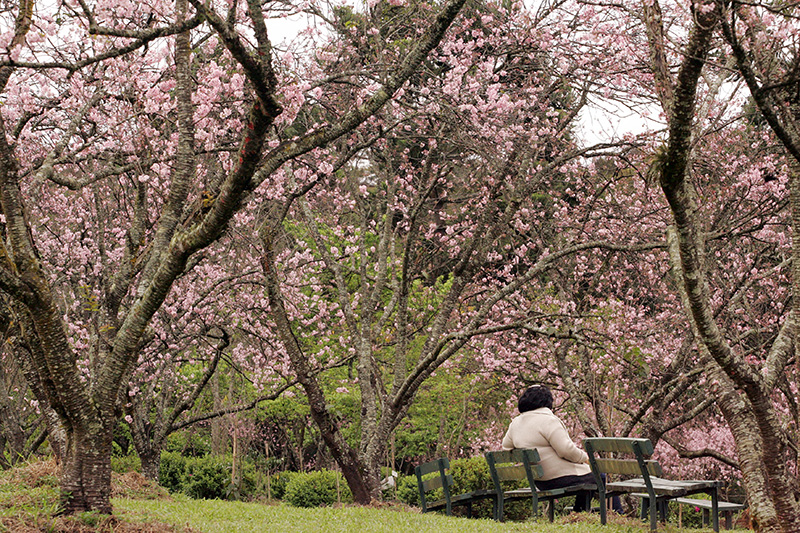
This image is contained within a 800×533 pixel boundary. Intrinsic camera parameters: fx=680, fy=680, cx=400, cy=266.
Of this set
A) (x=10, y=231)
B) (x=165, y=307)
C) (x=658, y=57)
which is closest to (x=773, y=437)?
(x=658, y=57)

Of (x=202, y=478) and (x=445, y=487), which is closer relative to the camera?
(x=445, y=487)

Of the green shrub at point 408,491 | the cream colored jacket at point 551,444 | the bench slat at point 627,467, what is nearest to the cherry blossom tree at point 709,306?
the bench slat at point 627,467

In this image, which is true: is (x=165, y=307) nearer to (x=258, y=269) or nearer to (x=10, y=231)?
(x=258, y=269)

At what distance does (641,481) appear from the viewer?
625 centimetres

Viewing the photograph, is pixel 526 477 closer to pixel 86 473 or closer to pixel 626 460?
pixel 626 460

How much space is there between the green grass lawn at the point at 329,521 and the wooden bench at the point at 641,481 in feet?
0.80

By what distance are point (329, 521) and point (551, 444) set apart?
7.69 ft

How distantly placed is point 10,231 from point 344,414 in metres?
12.4

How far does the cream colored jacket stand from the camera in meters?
6.59

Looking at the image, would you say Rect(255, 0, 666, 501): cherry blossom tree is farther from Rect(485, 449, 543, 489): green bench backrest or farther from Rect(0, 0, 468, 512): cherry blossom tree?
Rect(485, 449, 543, 489): green bench backrest

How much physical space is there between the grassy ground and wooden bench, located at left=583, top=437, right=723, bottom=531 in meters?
0.26

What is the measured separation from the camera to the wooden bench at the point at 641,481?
18.5ft

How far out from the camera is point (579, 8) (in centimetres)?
957

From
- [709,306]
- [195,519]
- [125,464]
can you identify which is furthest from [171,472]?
[709,306]
